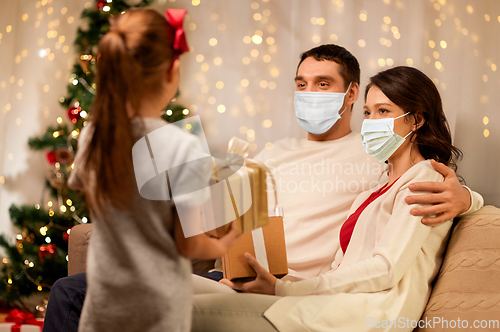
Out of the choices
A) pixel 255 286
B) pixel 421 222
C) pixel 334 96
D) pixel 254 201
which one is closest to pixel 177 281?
pixel 254 201

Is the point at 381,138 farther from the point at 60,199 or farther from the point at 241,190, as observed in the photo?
the point at 60,199

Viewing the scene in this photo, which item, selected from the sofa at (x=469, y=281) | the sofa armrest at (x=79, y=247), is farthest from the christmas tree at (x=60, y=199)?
the sofa at (x=469, y=281)

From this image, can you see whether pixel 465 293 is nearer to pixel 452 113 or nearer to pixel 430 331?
pixel 430 331

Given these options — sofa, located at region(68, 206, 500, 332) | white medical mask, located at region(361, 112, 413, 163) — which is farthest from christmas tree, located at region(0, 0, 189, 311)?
sofa, located at region(68, 206, 500, 332)

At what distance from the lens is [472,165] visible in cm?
146

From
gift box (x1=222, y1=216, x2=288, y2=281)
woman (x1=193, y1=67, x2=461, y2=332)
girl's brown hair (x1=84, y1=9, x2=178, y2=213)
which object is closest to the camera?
girl's brown hair (x1=84, y1=9, x2=178, y2=213)

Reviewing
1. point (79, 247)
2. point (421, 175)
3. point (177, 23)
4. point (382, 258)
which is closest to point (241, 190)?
point (177, 23)

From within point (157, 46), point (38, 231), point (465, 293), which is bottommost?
point (38, 231)

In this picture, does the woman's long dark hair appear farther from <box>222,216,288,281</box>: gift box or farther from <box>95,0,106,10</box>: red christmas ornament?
<box>95,0,106,10</box>: red christmas ornament

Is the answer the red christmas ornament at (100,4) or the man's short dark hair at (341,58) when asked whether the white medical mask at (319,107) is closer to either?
the man's short dark hair at (341,58)

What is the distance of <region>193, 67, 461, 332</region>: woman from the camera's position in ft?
2.76

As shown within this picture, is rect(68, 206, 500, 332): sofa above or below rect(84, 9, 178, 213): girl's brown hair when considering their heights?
below

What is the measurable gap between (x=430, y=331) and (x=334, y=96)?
2.76 feet

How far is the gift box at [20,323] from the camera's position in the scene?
5.76 feet
